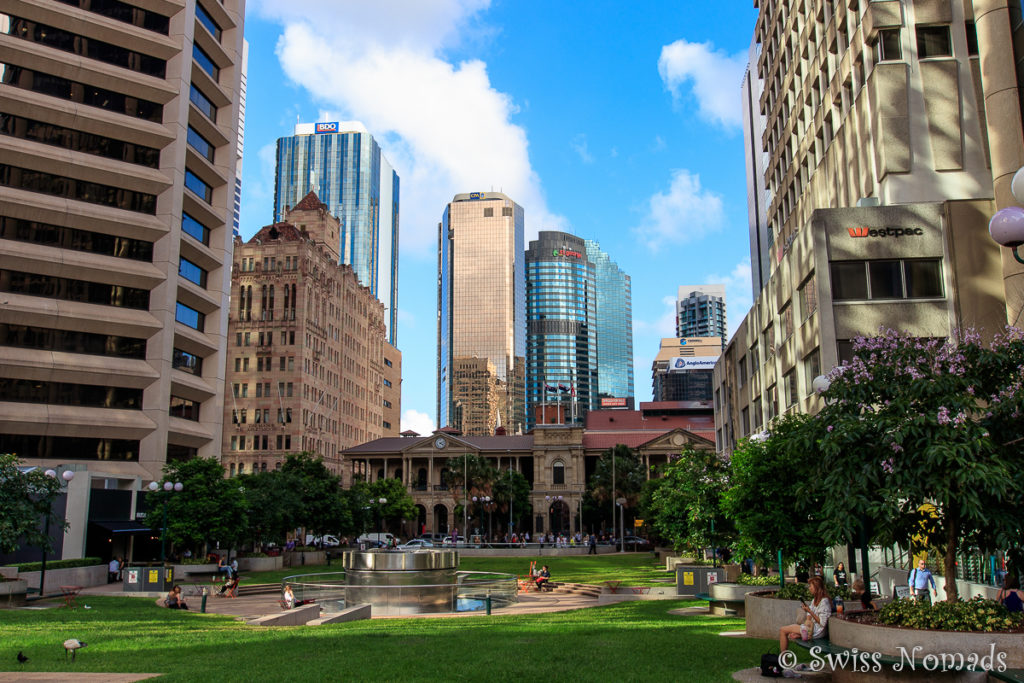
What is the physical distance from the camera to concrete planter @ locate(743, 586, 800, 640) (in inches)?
733

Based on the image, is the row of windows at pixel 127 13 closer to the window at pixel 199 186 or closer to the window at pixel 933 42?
the window at pixel 199 186

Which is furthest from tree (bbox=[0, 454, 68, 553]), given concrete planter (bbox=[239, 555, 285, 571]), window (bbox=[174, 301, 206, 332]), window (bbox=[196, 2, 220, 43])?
window (bbox=[196, 2, 220, 43])

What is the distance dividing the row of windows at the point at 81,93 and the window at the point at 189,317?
Answer: 14615mm

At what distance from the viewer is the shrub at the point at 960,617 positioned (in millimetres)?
12172

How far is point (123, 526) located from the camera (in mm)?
52719

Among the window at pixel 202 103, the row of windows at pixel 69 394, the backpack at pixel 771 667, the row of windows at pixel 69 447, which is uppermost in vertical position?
the window at pixel 202 103

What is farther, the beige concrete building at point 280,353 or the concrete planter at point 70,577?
the beige concrete building at point 280,353

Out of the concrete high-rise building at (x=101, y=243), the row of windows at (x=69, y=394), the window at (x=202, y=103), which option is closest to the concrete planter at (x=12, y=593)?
the concrete high-rise building at (x=101, y=243)

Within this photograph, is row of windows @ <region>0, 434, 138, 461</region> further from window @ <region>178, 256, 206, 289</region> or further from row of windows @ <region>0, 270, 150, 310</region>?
window @ <region>178, 256, 206, 289</region>

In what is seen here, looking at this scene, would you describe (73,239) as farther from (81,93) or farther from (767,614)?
(767,614)

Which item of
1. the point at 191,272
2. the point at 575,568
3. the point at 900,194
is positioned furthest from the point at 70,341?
the point at 900,194

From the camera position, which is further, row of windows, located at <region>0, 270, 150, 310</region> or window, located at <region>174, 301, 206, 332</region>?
window, located at <region>174, 301, 206, 332</region>

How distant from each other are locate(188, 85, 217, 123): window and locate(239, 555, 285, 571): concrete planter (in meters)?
36.0

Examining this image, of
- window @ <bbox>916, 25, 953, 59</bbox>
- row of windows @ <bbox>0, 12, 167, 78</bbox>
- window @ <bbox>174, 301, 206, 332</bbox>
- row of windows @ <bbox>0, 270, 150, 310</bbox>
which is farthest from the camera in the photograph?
window @ <bbox>174, 301, 206, 332</bbox>
